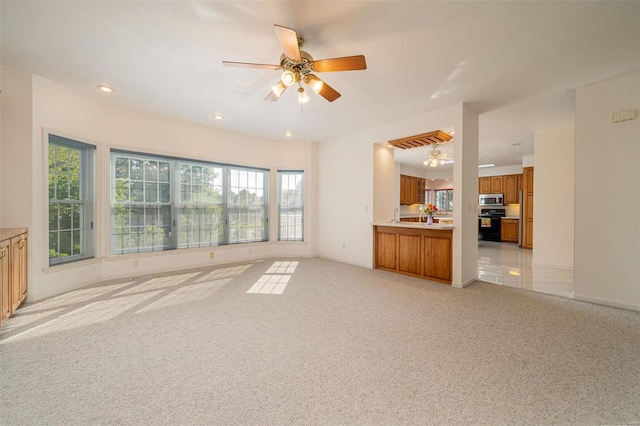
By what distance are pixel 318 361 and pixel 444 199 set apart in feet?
34.4

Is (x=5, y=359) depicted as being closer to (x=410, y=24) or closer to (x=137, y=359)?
(x=137, y=359)

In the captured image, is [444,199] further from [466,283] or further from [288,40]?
[288,40]

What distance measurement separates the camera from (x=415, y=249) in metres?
4.50

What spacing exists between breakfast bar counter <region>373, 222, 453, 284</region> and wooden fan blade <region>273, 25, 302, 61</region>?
332 centimetres

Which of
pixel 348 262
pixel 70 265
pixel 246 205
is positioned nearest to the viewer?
pixel 70 265

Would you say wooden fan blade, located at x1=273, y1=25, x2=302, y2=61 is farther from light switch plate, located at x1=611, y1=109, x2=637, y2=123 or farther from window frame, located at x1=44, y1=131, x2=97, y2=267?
light switch plate, located at x1=611, y1=109, x2=637, y2=123

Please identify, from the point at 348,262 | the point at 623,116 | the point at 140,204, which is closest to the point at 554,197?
the point at 623,116

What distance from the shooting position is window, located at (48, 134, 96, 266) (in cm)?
355

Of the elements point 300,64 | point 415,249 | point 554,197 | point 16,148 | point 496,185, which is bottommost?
point 415,249

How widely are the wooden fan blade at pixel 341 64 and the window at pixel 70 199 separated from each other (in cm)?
391

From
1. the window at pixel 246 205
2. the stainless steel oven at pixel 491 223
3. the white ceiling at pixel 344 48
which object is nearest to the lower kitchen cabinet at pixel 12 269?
the white ceiling at pixel 344 48

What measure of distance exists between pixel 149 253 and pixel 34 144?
86.2 inches

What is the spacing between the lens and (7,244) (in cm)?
252

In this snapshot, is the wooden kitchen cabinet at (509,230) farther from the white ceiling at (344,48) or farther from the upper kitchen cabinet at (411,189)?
the white ceiling at (344,48)
